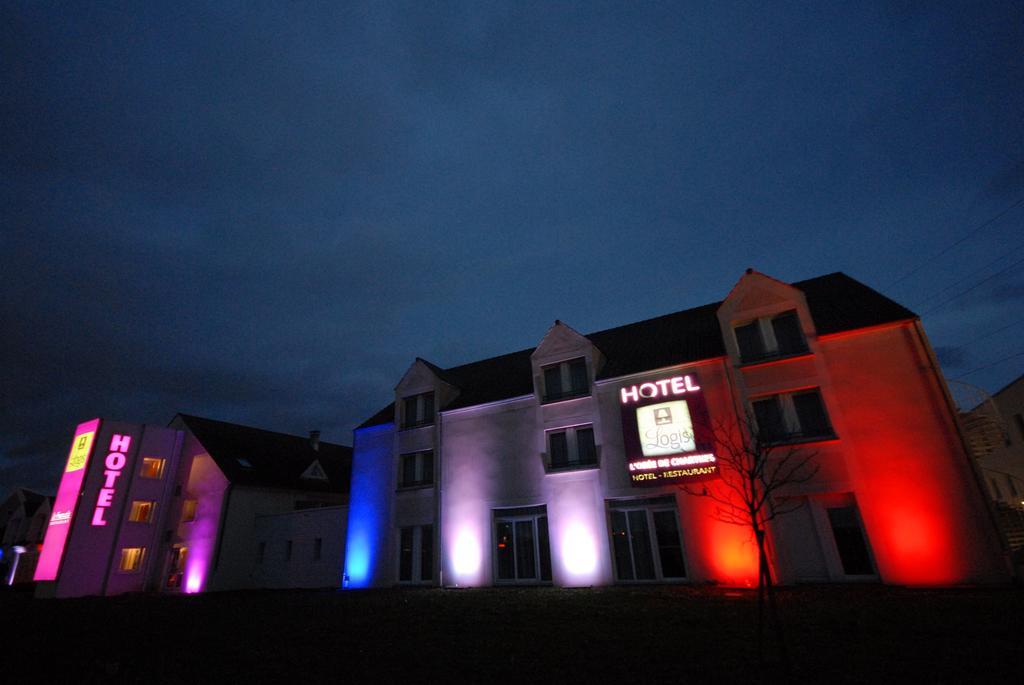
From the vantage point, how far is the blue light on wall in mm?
24609

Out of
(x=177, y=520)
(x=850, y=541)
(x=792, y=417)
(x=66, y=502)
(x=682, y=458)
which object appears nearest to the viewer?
(x=850, y=541)

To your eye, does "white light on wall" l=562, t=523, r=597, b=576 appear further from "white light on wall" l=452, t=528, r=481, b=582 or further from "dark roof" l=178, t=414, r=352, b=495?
"dark roof" l=178, t=414, r=352, b=495

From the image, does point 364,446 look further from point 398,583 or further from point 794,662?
point 794,662

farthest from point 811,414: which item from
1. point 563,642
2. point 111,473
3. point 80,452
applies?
point 80,452

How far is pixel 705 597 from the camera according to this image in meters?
14.2

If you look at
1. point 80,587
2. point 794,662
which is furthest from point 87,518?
point 794,662

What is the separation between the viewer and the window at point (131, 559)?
30106mm

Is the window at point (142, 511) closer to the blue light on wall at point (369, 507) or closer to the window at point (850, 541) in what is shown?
the blue light on wall at point (369, 507)

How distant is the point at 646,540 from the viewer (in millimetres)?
19516

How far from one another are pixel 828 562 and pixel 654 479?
6204mm

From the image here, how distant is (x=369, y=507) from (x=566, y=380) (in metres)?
12.7

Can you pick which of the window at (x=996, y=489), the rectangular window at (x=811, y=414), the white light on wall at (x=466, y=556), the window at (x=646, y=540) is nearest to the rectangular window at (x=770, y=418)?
the rectangular window at (x=811, y=414)

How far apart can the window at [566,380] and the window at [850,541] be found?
10542 millimetres

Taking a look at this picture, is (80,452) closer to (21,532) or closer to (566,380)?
(21,532)
